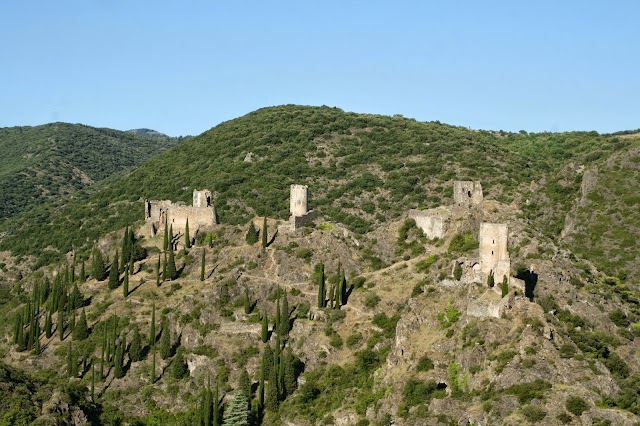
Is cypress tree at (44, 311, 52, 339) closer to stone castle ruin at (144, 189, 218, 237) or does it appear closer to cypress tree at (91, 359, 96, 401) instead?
cypress tree at (91, 359, 96, 401)

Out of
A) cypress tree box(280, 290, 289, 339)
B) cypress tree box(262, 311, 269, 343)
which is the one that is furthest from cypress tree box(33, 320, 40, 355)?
cypress tree box(280, 290, 289, 339)

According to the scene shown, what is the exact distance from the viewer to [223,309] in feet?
289

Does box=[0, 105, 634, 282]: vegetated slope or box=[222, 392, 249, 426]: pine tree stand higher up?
box=[0, 105, 634, 282]: vegetated slope

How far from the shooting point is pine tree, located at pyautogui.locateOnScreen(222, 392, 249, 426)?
76.0m

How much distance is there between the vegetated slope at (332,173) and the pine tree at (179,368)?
36804 mm

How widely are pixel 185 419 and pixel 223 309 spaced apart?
10841mm

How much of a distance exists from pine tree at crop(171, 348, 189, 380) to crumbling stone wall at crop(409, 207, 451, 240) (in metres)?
22.2

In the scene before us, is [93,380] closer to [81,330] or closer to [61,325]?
[81,330]

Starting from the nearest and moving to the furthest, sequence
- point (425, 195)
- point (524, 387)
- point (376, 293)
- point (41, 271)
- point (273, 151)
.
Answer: point (524, 387), point (376, 293), point (41, 271), point (425, 195), point (273, 151)

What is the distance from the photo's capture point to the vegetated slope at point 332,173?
422 feet

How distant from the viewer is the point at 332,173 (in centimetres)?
14675

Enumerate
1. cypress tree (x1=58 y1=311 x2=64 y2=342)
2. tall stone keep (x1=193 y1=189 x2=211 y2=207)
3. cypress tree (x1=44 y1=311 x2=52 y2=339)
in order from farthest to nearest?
tall stone keep (x1=193 y1=189 x2=211 y2=207)
cypress tree (x1=44 y1=311 x2=52 y2=339)
cypress tree (x1=58 y1=311 x2=64 y2=342)

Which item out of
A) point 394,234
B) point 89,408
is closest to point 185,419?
point 89,408

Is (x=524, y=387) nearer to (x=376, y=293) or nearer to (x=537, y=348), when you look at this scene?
(x=537, y=348)
